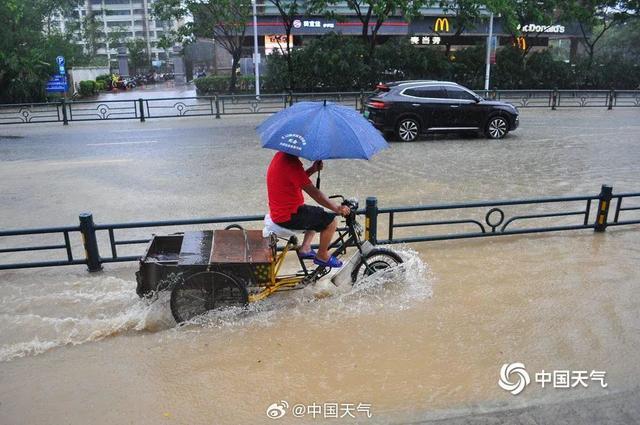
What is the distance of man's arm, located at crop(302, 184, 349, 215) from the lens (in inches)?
191

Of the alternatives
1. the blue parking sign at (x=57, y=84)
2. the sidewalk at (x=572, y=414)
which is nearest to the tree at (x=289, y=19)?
the blue parking sign at (x=57, y=84)

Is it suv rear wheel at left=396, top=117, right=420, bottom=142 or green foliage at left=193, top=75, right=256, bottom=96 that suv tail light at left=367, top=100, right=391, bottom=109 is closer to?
suv rear wheel at left=396, top=117, right=420, bottom=142

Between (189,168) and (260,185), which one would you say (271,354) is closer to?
(260,185)

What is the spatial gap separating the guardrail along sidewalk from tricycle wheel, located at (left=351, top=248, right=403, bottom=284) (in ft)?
2.55

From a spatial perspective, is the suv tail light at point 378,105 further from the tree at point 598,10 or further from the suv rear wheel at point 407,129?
the tree at point 598,10

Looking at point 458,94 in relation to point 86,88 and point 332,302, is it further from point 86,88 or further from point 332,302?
point 86,88

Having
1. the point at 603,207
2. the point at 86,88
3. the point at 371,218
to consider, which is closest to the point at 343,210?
the point at 371,218

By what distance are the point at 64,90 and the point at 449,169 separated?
25.9 m

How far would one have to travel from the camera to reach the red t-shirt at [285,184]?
4.83 meters

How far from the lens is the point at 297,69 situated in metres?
27.7

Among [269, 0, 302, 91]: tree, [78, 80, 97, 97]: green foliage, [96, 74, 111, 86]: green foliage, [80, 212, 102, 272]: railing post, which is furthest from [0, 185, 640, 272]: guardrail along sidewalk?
[96, 74, 111, 86]: green foliage

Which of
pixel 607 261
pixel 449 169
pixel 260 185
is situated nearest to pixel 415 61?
pixel 449 169

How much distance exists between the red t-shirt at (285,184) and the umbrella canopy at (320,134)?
0.65 feet

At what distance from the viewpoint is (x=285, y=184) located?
4.88 metres
